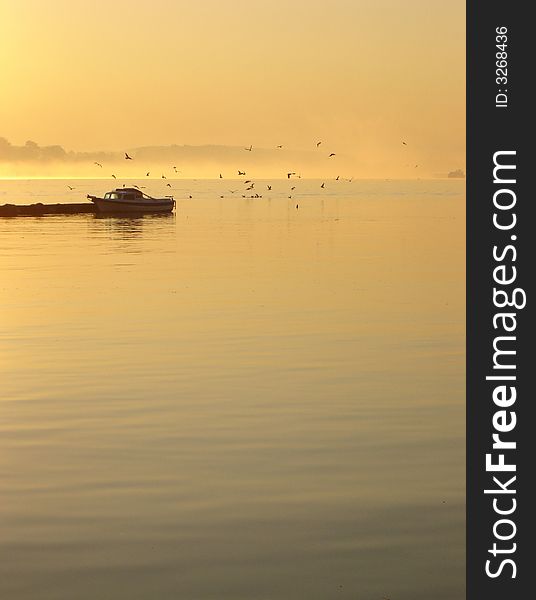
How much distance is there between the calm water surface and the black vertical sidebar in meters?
0.68

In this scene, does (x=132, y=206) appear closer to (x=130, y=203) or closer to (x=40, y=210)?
(x=130, y=203)

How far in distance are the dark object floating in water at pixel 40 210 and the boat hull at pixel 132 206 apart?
124 inches

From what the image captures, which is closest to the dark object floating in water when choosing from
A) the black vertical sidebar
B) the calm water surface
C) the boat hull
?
the boat hull

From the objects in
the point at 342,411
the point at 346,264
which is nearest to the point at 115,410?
the point at 342,411

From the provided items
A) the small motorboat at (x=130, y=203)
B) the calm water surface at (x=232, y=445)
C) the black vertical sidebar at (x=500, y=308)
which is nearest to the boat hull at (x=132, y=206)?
the small motorboat at (x=130, y=203)

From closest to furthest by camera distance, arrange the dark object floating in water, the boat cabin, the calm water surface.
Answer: the calm water surface < the boat cabin < the dark object floating in water

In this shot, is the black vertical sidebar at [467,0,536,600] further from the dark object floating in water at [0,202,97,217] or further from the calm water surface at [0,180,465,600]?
the dark object floating in water at [0,202,97,217]

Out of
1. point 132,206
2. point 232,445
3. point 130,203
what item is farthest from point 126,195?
point 232,445

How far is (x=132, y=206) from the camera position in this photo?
5664 inches

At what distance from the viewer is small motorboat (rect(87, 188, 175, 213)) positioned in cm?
14039

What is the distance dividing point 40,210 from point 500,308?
13341 cm

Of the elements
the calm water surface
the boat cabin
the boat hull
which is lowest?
the calm water surface

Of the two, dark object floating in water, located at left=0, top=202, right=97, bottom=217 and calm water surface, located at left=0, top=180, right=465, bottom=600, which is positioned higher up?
dark object floating in water, located at left=0, top=202, right=97, bottom=217

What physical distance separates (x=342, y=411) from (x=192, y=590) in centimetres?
1072
